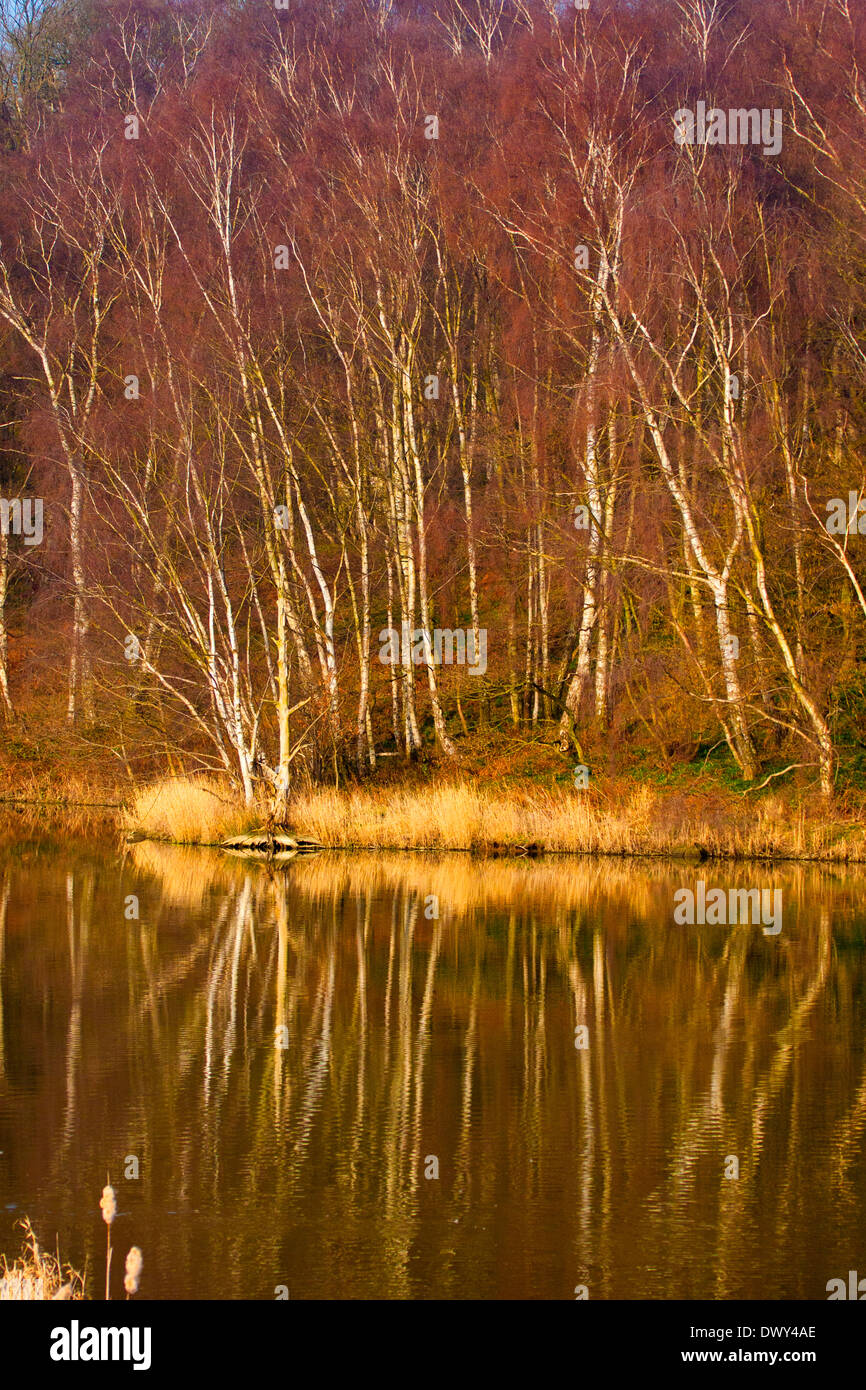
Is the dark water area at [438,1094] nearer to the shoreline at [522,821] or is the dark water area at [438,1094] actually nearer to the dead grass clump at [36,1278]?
the dead grass clump at [36,1278]

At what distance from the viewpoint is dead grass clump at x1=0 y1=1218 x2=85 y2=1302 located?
6945 millimetres

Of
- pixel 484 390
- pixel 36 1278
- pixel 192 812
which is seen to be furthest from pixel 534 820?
pixel 36 1278

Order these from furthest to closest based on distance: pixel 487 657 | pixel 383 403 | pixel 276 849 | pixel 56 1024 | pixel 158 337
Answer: pixel 487 657
pixel 383 403
pixel 158 337
pixel 276 849
pixel 56 1024

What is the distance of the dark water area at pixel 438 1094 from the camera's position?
8281mm

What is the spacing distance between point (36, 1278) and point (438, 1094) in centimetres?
439

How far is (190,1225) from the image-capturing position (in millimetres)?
8625

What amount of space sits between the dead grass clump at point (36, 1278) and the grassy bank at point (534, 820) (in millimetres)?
17274

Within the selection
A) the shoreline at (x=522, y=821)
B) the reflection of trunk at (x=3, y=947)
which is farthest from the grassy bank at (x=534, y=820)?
the reflection of trunk at (x=3, y=947)

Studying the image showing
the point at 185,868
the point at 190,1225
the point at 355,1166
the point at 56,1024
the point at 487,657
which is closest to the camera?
the point at 190,1225

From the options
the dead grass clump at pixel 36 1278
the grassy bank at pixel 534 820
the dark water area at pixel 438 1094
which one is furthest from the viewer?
the grassy bank at pixel 534 820

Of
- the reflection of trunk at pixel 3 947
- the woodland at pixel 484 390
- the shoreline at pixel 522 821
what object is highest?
the woodland at pixel 484 390
